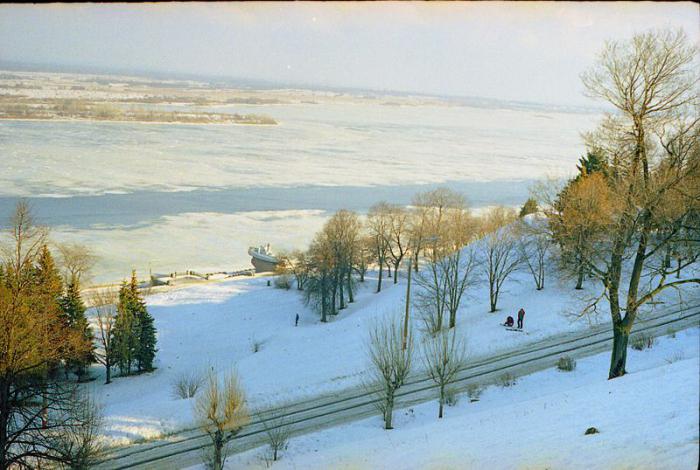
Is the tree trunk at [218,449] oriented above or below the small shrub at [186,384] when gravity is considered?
above

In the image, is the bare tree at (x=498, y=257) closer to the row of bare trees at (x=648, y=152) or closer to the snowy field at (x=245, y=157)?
the row of bare trees at (x=648, y=152)

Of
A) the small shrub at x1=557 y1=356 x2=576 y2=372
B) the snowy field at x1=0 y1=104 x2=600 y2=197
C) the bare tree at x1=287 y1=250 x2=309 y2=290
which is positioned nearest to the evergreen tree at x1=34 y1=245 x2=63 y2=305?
the bare tree at x1=287 y1=250 x2=309 y2=290

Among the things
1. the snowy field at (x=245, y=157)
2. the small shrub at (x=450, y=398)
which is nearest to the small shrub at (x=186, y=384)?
the small shrub at (x=450, y=398)

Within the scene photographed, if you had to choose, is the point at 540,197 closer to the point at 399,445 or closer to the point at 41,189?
the point at 399,445

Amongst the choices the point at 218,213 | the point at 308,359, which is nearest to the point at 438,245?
the point at 308,359

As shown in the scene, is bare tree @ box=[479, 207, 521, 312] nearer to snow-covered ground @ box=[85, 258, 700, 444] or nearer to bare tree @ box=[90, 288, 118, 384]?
snow-covered ground @ box=[85, 258, 700, 444]
